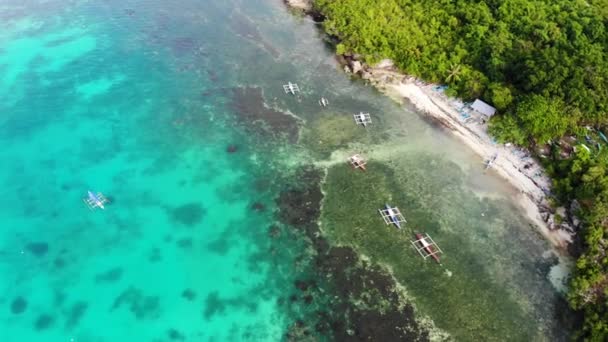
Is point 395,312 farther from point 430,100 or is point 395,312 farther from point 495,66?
point 495,66

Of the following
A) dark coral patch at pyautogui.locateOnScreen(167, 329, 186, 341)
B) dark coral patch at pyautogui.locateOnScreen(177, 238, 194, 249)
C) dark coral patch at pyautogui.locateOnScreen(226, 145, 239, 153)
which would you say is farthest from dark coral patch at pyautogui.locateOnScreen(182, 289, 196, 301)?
dark coral patch at pyautogui.locateOnScreen(226, 145, 239, 153)

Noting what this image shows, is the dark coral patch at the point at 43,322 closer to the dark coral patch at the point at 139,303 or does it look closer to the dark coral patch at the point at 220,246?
the dark coral patch at the point at 139,303

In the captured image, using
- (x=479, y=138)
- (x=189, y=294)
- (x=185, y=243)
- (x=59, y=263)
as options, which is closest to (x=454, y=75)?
(x=479, y=138)

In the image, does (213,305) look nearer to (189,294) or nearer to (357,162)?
(189,294)

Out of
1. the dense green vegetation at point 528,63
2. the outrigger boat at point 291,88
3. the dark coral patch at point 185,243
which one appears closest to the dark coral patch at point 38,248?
the dark coral patch at point 185,243

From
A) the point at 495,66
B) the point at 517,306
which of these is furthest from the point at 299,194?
the point at 495,66

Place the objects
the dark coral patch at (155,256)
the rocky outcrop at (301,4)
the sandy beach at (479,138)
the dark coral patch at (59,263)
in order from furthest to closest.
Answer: the rocky outcrop at (301,4) < the sandy beach at (479,138) < the dark coral patch at (155,256) < the dark coral patch at (59,263)

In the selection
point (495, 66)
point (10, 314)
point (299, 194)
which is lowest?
point (10, 314)
